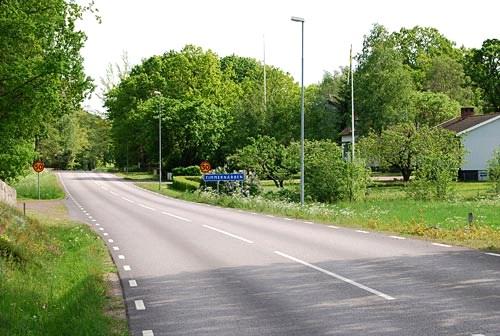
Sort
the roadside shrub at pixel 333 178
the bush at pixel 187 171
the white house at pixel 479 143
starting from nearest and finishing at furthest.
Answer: the roadside shrub at pixel 333 178, the white house at pixel 479 143, the bush at pixel 187 171

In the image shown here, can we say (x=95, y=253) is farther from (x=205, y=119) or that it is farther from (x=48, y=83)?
(x=205, y=119)

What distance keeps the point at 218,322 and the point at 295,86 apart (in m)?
96.2

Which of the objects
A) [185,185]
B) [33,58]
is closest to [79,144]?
[185,185]

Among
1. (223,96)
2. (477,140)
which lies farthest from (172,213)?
(223,96)

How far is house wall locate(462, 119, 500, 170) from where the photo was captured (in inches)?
2397

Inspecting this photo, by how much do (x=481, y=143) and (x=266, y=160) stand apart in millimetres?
24301

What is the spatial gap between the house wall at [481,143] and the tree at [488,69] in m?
23.3

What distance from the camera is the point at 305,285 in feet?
35.9

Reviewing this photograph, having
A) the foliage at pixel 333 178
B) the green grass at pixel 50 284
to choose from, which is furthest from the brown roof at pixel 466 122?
the green grass at pixel 50 284

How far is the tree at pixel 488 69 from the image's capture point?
82750 mm

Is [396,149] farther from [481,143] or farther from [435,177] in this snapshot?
[481,143]

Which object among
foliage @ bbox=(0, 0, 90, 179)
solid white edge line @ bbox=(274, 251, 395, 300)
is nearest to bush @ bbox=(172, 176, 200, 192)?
foliage @ bbox=(0, 0, 90, 179)

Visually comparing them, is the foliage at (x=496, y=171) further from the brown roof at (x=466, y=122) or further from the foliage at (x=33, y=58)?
the foliage at (x=33, y=58)

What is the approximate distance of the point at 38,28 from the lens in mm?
20891
